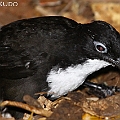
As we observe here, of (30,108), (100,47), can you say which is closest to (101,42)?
(100,47)

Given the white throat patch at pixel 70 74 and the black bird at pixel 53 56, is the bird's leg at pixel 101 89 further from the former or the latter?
the white throat patch at pixel 70 74

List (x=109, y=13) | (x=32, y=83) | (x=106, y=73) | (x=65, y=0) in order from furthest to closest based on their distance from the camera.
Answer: (x=65, y=0) → (x=109, y=13) → (x=106, y=73) → (x=32, y=83)

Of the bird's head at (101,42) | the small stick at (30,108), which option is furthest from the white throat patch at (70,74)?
the small stick at (30,108)

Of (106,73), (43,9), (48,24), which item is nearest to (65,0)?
(43,9)

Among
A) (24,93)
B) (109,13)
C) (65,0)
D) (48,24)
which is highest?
(65,0)

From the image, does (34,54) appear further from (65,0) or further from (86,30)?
(65,0)

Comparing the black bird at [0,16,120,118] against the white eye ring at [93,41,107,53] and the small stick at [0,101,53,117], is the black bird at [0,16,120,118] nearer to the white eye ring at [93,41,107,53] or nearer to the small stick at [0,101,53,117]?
the white eye ring at [93,41,107,53]

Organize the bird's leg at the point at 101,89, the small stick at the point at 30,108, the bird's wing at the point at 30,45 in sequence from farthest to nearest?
1. the bird's leg at the point at 101,89
2. the bird's wing at the point at 30,45
3. the small stick at the point at 30,108

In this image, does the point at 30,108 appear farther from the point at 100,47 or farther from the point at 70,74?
the point at 100,47

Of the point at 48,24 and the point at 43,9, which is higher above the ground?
the point at 43,9
